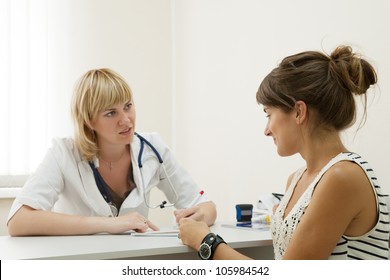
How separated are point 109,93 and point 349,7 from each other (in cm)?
96

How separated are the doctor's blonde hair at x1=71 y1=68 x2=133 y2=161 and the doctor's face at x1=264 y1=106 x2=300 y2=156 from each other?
2.43 feet

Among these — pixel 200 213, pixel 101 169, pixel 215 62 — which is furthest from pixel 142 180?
pixel 215 62

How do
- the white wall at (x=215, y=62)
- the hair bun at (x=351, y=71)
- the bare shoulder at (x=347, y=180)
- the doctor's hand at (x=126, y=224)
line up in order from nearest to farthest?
the bare shoulder at (x=347, y=180), the hair bun at (x=351, y=71), the doctor's hand at (x=126, y=224), the white wall at (x=215, y=62)

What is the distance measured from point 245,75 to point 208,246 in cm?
148

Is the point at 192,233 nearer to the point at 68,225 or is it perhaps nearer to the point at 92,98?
the point at 68,225

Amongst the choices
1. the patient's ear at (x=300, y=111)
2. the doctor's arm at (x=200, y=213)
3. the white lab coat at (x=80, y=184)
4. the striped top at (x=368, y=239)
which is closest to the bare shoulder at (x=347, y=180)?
the striped top at (x=368, y=239)

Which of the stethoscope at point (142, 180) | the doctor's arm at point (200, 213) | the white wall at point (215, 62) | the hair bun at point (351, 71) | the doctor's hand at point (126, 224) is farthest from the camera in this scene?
the white wall at point (215, 62)

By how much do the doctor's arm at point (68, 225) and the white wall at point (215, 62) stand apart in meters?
0.87

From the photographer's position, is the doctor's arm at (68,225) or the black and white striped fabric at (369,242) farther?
the doctor's arm at (68,225)

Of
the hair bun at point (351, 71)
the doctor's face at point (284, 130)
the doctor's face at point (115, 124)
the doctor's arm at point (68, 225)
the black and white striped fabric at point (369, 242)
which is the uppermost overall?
the hair bun at point (351, 71)

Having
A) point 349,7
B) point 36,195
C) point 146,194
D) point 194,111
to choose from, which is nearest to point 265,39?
point 349,7

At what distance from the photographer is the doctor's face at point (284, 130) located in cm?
115

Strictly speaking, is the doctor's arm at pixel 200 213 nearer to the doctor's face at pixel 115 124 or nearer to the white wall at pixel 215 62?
the doctor's face at pixel 115 124

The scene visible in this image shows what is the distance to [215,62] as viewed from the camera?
9.23 feet
